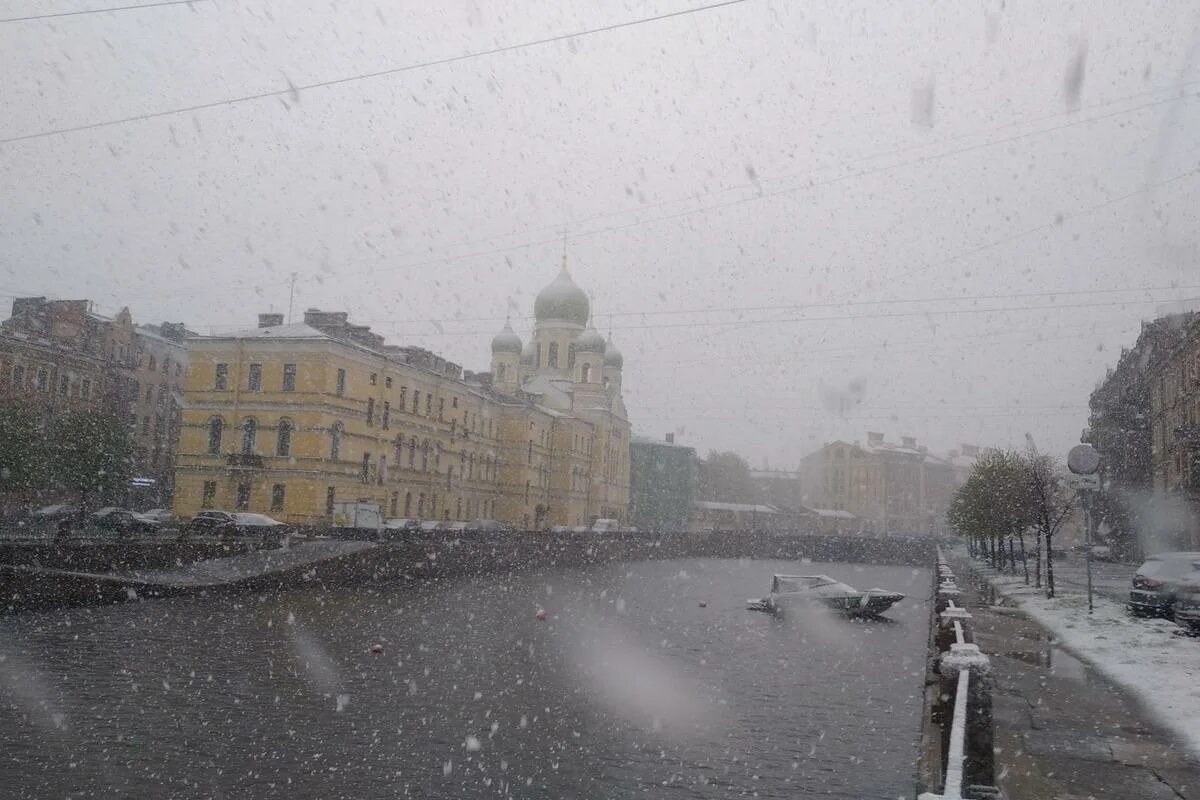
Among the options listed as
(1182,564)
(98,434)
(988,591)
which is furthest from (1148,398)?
(98,434)

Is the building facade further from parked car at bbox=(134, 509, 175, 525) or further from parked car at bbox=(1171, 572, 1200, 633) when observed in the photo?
parked car at bbox=(134, 509, 175, 525)

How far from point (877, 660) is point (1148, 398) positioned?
51.7m

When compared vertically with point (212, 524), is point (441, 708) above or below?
below

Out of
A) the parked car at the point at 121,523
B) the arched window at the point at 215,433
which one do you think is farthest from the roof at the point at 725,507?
the parked car at the point at 121,523

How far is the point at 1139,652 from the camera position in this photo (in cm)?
1529

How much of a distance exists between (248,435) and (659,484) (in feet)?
237

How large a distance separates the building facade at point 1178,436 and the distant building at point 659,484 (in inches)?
2673

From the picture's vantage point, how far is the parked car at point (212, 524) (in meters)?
41.1

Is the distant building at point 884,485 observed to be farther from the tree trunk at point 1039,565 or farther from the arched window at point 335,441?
the tree trunk at point 1039,565

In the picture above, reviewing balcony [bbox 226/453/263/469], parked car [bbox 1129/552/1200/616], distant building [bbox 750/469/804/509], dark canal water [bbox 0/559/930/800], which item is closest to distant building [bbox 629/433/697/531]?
distant building [bbox 750/469/804/509]

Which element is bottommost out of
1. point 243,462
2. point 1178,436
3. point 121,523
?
point 121,523

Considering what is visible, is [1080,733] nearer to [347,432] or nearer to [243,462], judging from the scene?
[347,432]

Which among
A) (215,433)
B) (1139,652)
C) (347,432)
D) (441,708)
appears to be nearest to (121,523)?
(215,433)

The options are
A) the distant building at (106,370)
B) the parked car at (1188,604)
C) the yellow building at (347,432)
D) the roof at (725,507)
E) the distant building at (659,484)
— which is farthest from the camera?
the roof at (725,507)
